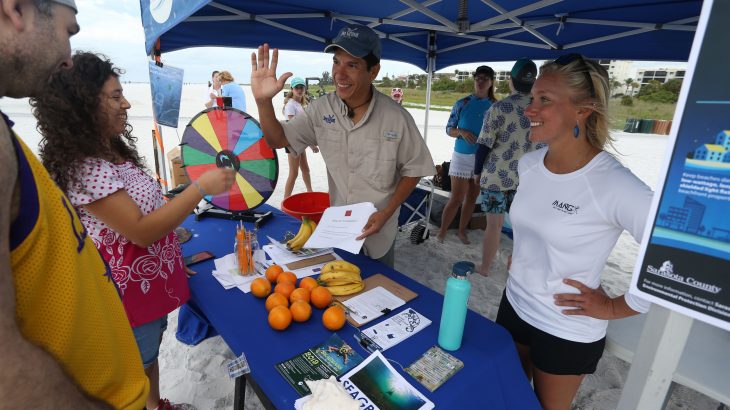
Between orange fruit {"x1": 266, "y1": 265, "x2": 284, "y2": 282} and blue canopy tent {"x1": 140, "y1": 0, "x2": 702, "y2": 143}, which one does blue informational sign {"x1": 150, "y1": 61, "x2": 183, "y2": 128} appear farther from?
orange fruit {"x1": 266, "y1": 265, "x2": 284, "y2": 282}

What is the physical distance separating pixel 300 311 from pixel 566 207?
43.6 inches

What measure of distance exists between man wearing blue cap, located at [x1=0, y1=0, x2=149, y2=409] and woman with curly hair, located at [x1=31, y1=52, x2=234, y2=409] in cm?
54

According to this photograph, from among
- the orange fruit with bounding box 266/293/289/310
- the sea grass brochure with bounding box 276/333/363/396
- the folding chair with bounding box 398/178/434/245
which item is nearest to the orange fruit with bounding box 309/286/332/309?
the orange fruit with bounding box 266/293/289/310

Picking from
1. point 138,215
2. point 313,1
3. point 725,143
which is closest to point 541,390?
point 725,143

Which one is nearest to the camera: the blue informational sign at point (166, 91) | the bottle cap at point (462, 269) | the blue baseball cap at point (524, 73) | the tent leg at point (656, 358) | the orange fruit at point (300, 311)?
the tent leg at point (656, 358)

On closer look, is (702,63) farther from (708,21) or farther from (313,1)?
(313,1)

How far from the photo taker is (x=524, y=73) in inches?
126

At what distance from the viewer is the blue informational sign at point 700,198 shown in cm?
58

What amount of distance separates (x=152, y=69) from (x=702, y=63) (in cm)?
345

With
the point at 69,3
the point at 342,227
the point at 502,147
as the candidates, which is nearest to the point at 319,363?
the point at 342,227

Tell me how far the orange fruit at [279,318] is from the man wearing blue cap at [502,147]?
2.74 meters

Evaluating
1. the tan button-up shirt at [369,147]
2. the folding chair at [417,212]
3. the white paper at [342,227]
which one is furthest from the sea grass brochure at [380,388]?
the folding chair at [417,212]

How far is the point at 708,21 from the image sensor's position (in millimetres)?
585

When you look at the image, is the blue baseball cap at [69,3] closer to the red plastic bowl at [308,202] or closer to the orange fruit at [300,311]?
the orange fruit at [300,311]
